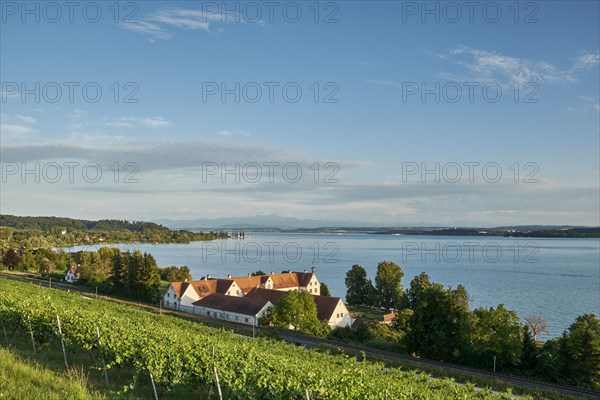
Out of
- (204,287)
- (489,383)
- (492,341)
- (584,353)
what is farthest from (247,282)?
(489,383)

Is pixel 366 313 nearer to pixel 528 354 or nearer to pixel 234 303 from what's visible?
pixel 234 303

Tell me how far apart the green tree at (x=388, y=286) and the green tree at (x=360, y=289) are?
4.32ft

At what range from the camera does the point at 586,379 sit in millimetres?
28453

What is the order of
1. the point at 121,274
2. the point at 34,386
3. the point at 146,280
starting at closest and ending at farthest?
the point at 34,386 < the point at 146,280 < the point at 121,274

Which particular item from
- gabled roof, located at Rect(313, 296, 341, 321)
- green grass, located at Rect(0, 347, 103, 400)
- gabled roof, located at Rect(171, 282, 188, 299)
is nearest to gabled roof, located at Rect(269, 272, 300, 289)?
gabled roof, located at Rect(171, 282, 188, 299)

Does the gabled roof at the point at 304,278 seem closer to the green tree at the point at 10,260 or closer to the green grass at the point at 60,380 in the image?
the green grass at the point at 60,380

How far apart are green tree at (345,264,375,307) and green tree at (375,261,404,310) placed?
1.32 metres

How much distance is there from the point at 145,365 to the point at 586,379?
2835 centimetres

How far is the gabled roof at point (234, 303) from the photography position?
156ft

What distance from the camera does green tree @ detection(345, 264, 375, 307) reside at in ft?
230

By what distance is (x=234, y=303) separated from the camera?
50.3 metres

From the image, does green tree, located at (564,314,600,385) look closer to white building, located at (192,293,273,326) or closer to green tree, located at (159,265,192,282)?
white building, located at (192,293,273,326)

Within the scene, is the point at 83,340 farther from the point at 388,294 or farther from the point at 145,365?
the point at 388,294

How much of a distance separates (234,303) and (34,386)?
41.1 metres
